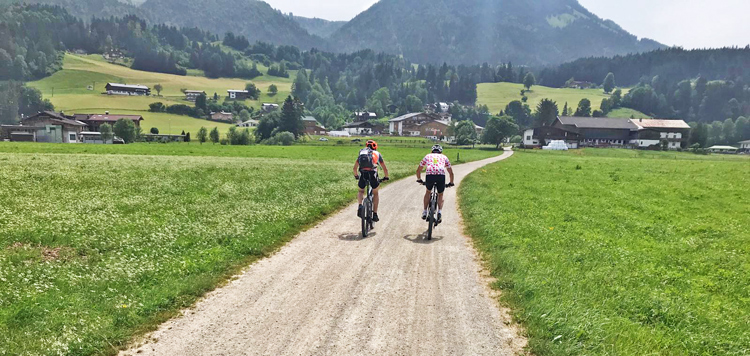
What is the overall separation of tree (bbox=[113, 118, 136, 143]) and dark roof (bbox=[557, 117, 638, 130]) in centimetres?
14770

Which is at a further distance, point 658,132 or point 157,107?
point 157,107

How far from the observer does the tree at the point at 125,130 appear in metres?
114

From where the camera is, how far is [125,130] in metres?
114

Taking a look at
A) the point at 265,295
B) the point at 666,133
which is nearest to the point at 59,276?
the point at 265,295

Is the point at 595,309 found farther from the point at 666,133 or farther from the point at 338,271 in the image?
the point at 666,133

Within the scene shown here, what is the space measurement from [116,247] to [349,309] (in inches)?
283

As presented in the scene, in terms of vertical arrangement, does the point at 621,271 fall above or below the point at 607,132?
below

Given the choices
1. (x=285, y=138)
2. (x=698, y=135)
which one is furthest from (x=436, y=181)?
(x=698, y=135)

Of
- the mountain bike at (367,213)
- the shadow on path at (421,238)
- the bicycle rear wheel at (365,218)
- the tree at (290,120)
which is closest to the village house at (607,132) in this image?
the tree at (290,120)

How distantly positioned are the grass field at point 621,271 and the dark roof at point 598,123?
150 meters

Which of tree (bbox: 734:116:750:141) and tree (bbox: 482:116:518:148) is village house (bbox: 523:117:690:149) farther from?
tree (bbox: 734:116:750:141)

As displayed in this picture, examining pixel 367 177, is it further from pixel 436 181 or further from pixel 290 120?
pixel 290 120

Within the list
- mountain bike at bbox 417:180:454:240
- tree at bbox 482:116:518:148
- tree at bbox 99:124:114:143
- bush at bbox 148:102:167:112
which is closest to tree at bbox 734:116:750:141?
tree at bbox 482:116:518:148

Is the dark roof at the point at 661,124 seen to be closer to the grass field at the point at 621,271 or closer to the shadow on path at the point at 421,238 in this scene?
the grass field at the point at 621,271
